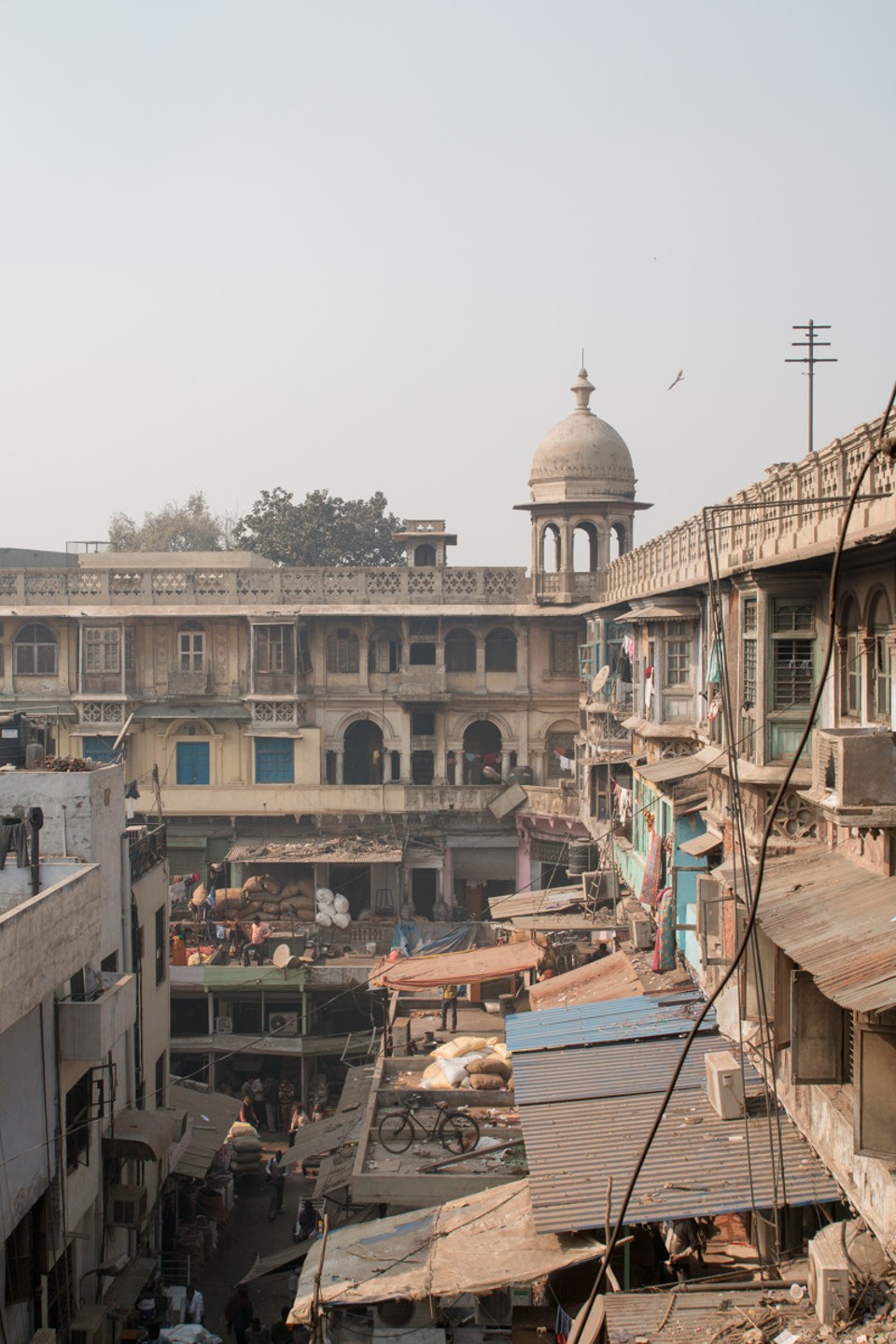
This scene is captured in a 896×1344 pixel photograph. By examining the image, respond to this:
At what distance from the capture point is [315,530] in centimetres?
5525

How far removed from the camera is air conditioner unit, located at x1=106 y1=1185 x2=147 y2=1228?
17.1m

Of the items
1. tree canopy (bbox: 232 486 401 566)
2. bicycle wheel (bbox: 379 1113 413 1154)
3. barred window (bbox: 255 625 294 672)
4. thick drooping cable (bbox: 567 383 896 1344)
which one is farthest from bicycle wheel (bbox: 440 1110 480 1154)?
tree canopy (bbox: 232 486 401 566)

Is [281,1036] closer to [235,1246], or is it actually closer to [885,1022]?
[235,1246]

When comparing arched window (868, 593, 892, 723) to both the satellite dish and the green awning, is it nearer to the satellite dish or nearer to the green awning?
the satellite dish

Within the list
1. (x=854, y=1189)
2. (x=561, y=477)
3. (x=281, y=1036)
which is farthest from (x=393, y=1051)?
(x=561, y=477)

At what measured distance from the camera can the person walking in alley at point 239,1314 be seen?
661 inches

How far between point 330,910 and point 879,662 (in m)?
22.3

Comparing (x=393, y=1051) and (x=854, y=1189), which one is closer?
(x=854, y=1189)

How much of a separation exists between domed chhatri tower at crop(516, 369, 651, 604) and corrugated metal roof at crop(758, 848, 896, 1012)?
22.8m

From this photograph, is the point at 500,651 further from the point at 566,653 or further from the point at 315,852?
the point at 315,852

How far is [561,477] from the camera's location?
114ft

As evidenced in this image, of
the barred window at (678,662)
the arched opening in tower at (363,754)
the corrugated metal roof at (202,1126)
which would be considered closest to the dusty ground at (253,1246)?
the corrugated metal roof at (202,1126)

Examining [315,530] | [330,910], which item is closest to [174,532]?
[315,530]

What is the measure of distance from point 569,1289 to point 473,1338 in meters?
1.39
